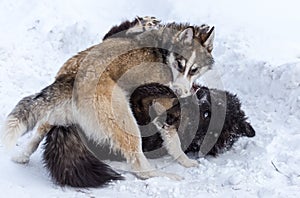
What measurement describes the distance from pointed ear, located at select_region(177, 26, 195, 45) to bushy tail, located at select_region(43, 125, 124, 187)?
155 centimetres

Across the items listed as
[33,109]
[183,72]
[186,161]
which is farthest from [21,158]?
[183,72]

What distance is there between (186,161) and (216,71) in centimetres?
178

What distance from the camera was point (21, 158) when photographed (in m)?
4.82

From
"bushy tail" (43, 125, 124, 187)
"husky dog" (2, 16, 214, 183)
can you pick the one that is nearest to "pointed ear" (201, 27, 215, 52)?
"husky dog" (2, 16, 214, 183)

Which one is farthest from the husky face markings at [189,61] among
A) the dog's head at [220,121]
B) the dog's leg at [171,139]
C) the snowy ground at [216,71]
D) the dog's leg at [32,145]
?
the dog's leg at [32,145]

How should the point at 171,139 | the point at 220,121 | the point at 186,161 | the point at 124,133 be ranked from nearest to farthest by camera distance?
1. the point at 124,133
2. the point at 186,161
3. the point at 171,139
4. the point at 220,121

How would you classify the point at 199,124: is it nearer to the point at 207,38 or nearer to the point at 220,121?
the point at 220,121

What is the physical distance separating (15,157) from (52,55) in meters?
3.10

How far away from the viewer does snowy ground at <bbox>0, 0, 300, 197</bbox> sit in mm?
4422

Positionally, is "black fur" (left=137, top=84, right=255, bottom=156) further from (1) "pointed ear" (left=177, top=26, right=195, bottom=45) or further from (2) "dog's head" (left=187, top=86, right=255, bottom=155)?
(1) "pointed ear" (left=177, top=26, right=195, bottom=45)

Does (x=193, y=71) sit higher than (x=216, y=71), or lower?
higher

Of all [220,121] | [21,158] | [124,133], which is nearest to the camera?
[124,133]

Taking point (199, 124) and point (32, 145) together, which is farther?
point (199, 124)

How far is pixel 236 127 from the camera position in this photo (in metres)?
5.32
